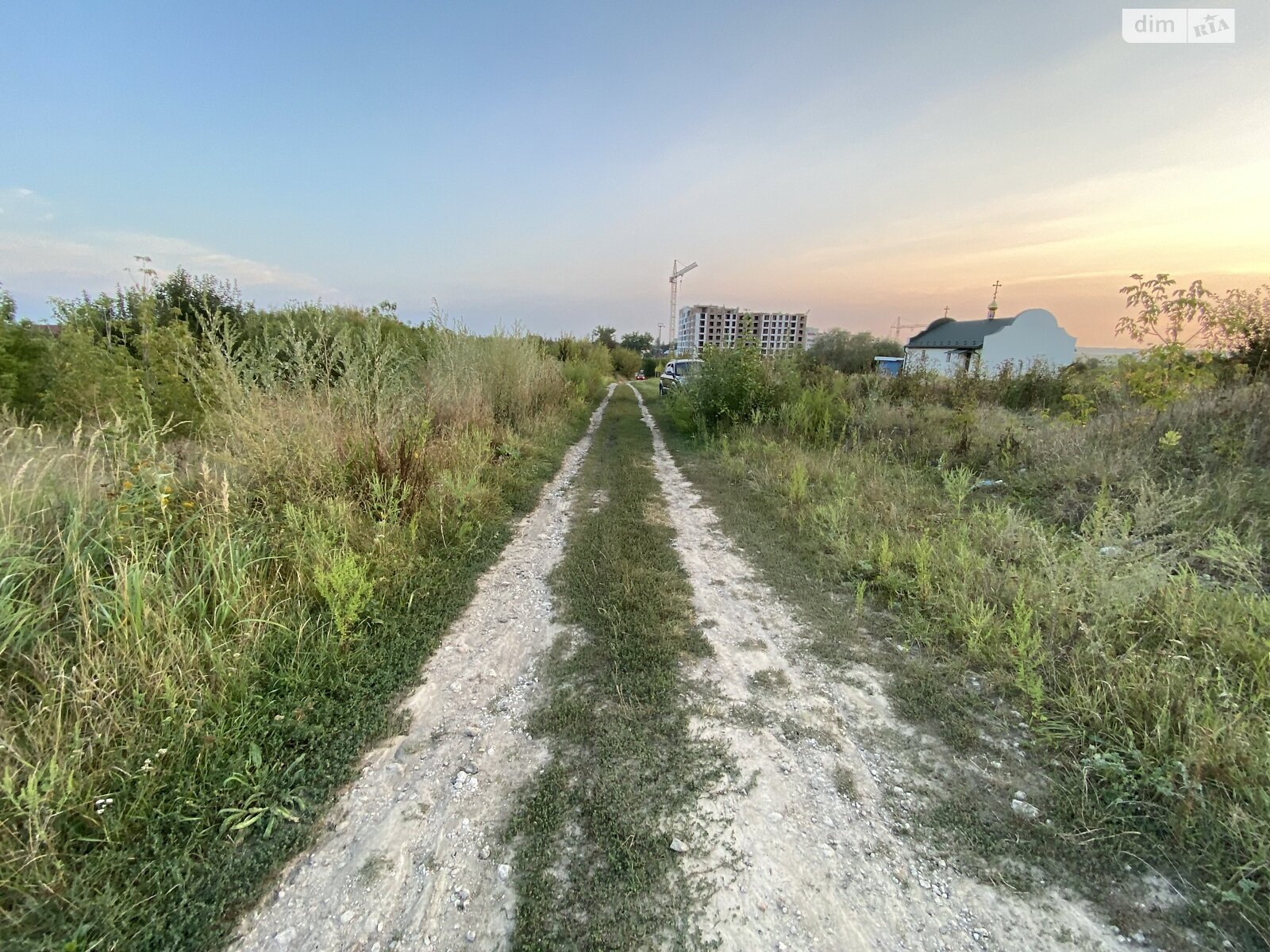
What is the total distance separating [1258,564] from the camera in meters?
3.49

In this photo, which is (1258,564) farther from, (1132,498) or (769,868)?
(769,868)

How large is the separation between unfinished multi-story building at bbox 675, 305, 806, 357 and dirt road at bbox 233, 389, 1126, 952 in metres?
9.20

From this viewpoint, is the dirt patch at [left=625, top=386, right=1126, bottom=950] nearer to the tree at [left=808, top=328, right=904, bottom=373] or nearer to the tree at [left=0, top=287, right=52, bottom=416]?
the tree at [left=0, top=287, right=52, bottom=416]

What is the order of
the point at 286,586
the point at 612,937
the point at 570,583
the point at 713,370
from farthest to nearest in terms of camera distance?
1. the point at 713,370
2. the point at 570,583
3. the point at 286,586
4. the point at 612,937

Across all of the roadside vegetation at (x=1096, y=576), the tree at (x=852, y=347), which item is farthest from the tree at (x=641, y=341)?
the roadside vegetation at (x=1096, y=576)

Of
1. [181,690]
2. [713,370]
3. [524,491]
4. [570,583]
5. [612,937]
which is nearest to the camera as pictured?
[612,937]

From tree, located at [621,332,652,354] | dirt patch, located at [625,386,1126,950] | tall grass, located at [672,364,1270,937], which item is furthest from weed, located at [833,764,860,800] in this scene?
tree, located at [621,332,652,354]

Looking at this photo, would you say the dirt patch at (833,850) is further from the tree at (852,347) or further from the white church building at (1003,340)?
the tree at (852,347)

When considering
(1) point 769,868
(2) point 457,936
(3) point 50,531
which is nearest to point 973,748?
(1) point 769,868

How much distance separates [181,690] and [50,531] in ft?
4.79

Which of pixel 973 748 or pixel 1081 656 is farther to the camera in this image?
pixel 1081 656

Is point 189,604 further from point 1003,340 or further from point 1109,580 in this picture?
point 1003,340

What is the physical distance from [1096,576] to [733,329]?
10311 mm

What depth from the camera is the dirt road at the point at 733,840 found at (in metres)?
1.54
